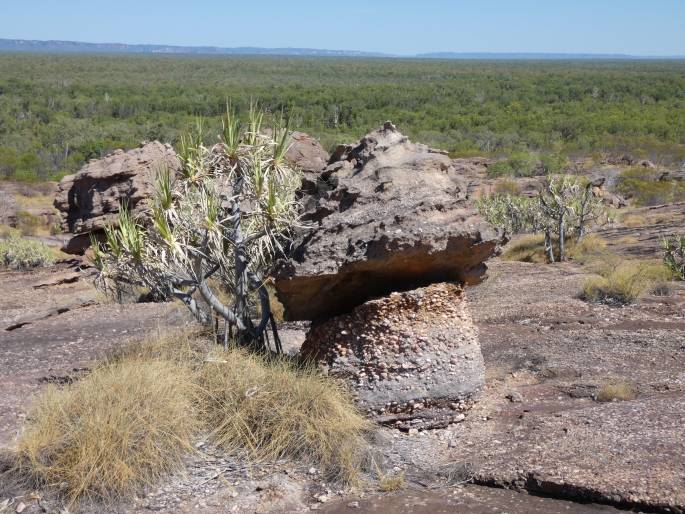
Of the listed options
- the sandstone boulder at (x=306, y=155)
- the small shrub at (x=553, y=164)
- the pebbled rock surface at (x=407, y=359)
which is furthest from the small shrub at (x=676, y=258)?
the small shrub at (x=553, y=164)

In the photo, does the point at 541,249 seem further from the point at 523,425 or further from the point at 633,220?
the point at 523,425

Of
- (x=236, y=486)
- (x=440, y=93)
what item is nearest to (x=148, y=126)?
(x=440, y=93)

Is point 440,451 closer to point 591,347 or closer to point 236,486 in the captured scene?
point 236,486

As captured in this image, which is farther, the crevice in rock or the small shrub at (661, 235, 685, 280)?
the small shrub at (661, 235, 685, 280)

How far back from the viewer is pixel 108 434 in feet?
17.6

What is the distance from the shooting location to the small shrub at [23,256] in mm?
18453

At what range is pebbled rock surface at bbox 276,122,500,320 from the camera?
6.37 meters

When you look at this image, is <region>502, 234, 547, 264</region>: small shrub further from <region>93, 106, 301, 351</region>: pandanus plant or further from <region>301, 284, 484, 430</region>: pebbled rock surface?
<region>93, 106, 301, 351</region>: pandanus plant

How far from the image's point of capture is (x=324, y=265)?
6.42 meters

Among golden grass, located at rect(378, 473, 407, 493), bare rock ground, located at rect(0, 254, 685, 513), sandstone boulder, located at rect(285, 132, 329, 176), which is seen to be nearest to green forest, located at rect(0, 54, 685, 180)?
sandstone boulder, located at rect(285, 132, 329, 176)

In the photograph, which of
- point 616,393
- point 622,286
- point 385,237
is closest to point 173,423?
point 385,237

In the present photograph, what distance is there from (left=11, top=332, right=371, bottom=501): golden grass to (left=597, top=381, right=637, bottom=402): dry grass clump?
94.7 inches

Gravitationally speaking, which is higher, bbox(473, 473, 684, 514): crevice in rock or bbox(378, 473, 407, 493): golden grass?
bbox(473, 473, 684, 514): crevice in rock

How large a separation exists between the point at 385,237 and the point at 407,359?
44.6 inches
